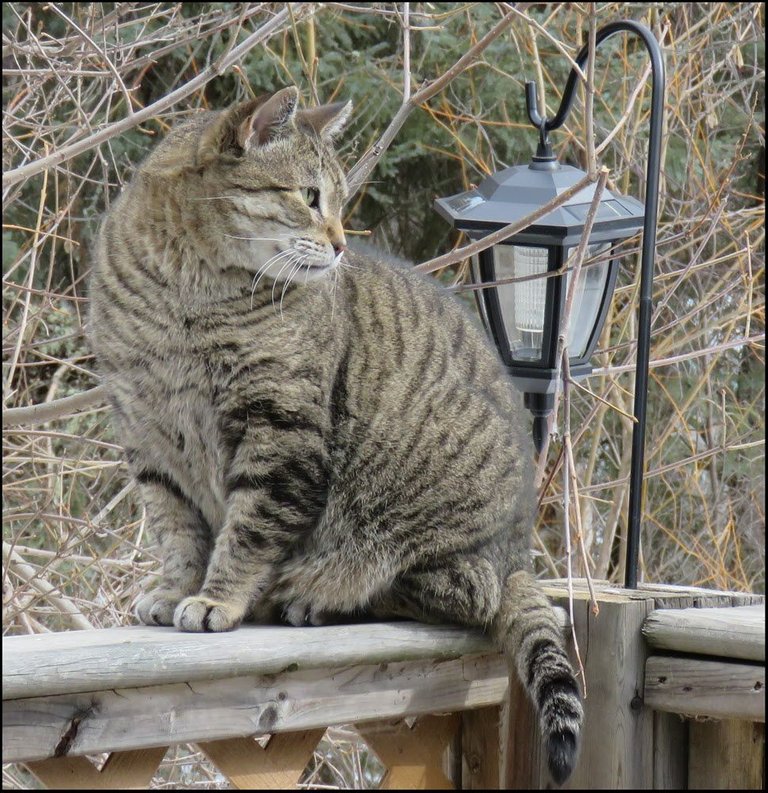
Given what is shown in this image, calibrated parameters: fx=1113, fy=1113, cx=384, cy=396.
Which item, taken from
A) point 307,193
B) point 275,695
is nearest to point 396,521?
A: point 275,695

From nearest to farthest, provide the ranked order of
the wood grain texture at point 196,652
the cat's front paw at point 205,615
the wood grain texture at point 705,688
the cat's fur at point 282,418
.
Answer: the wood grain texture at point 196,652 < the wood grain texture at point 705,688 < the cat's front paw at point 205,615 < the cat's fur at point 282,418

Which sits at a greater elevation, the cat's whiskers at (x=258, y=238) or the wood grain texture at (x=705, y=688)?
the cat's whiskers at (x=258, y=238)

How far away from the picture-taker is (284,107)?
249cm

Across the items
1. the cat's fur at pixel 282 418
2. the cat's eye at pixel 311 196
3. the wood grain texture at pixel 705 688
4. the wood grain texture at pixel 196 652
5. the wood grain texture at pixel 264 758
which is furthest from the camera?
the cat's eye at pixel 311 196

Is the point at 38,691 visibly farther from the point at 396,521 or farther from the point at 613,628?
the point at 613,628

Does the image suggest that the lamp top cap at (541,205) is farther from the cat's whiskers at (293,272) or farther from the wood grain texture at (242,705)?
the wood grain texture at (242,705)

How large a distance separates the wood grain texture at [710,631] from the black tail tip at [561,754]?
338 mm

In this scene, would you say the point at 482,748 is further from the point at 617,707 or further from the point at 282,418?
the point at 282,418

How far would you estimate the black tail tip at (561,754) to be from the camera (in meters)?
1.99

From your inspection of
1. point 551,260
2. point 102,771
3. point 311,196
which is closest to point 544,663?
point 102,771

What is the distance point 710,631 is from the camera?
2.15m

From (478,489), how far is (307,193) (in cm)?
80

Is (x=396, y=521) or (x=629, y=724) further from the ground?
(x=396, y=521)

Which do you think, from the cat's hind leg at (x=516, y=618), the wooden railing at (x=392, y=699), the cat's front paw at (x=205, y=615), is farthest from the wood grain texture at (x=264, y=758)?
the cat's hind leg at (x=516, y=618)
